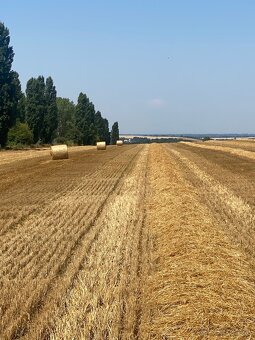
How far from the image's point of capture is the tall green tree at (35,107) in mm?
75562

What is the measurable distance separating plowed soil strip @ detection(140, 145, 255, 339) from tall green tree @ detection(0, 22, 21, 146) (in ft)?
152

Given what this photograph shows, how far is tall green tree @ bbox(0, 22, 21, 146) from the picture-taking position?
5278 cm

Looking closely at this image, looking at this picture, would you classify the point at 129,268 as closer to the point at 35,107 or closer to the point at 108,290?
the point at 108,290

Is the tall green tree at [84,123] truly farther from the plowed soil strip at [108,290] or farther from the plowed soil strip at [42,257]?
the plowed soil strip at [108,290]

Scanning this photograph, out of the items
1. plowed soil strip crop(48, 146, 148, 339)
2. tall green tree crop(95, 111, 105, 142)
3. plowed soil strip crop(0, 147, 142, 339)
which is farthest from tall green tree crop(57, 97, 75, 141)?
plowed soil strip crop(48, 146, 148, 339)

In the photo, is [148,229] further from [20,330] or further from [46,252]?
[20,330]

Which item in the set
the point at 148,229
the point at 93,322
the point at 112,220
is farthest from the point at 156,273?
the point at 112,220

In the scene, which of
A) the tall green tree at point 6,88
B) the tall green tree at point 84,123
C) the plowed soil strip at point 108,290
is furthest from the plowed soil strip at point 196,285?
the tall green tree at point 84,123

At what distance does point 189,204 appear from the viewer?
1160 centimetres

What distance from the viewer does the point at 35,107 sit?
250 feet

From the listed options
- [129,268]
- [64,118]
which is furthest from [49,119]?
[129,268]

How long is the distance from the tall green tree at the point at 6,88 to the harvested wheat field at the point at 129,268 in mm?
41542

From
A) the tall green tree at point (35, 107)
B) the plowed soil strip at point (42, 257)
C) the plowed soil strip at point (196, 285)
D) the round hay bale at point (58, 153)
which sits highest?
the tall green tree at point (35, 107)

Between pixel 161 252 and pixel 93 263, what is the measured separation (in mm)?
1218
